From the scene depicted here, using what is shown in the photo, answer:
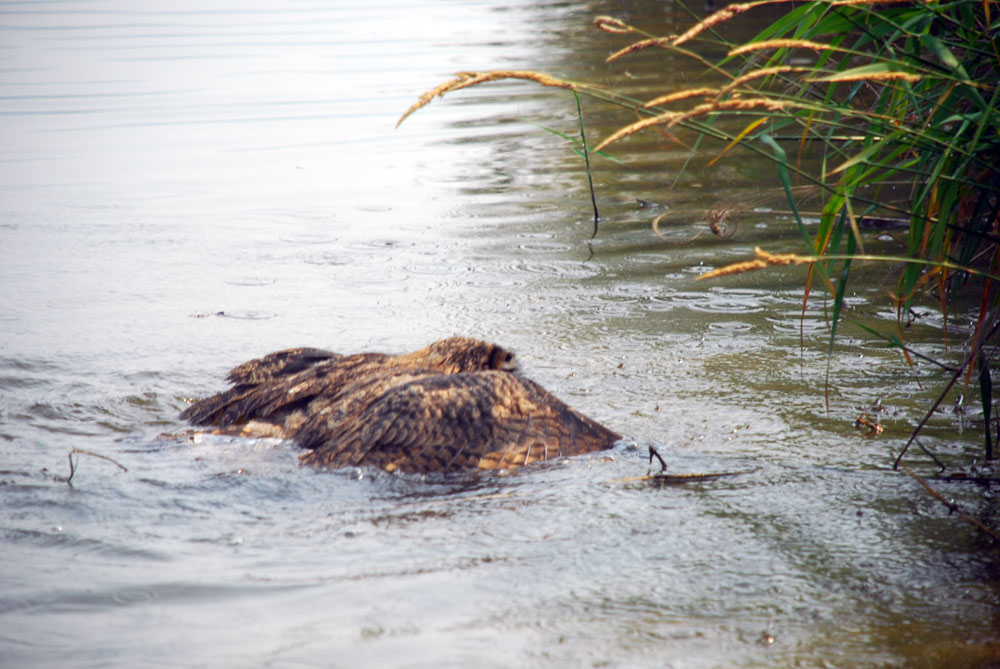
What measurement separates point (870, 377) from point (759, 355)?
1.86 ft

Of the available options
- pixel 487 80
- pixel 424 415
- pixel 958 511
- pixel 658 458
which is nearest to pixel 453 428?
pixel 424 415

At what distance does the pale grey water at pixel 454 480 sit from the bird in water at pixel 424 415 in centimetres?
10

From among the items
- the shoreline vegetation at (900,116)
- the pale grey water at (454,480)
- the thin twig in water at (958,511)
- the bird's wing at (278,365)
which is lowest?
the pale grey water at (454,480)

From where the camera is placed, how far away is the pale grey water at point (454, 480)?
2.98 metres

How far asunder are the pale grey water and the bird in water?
99 millimetres

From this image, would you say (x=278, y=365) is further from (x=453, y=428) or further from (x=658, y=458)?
(x=658, y=458)

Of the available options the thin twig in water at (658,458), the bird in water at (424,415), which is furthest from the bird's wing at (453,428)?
the thin twig in water at (658,458)

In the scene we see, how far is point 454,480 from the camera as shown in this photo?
152 inches

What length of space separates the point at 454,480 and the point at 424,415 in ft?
0.82

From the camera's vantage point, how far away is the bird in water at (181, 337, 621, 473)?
3.88 metres

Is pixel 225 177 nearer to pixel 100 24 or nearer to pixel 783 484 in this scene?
pixel 783 484

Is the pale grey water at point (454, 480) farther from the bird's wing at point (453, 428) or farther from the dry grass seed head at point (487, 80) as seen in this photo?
the dry grass seed head at point (487, 80)

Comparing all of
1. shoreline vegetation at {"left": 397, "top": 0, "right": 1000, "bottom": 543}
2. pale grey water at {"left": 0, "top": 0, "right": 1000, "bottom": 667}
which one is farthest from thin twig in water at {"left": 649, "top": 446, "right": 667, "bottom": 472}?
shoreline vegetation at {"left": 397, "top": 0, "right": 1000, "bottom": 543}

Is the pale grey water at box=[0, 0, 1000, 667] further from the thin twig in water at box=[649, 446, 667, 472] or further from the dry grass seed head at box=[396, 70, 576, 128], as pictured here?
the dry grass seed head at box=[396, 70, 576, 128]
